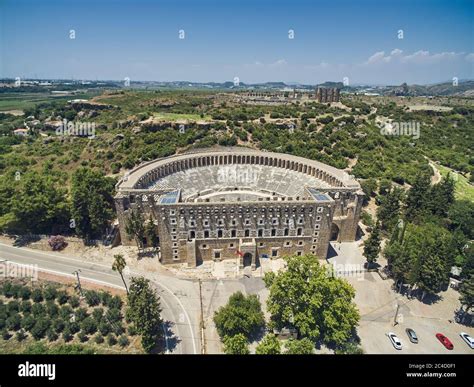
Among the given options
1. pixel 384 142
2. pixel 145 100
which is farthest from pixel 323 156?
pixel 145 100

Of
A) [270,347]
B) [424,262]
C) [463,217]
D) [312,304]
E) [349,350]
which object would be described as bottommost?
[349,350]

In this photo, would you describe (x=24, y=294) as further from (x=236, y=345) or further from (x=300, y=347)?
(x=300, y=347)

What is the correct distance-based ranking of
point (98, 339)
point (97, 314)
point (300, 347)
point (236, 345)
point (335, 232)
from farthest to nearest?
1. point (335, 232)
2. point (97, 314)
3. point (98, 339)
4. point (236, 345)
5. point (300, 347)

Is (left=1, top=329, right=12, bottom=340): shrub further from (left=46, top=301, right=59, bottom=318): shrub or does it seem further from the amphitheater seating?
the amphitheater seating

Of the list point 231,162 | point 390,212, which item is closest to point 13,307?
point 231,162

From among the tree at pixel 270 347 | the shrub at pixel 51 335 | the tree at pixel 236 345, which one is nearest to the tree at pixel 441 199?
the tree at pixel 270 347

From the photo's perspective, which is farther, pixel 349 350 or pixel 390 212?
pixel 390 212

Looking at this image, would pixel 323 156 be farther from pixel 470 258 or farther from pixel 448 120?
pixel 448 120
